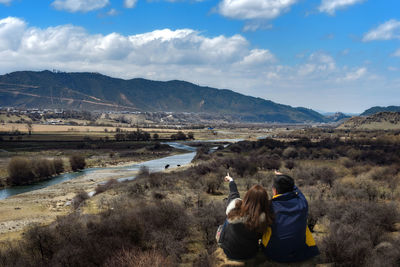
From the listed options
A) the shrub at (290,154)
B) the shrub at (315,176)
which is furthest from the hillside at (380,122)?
the shrub at (315,176)

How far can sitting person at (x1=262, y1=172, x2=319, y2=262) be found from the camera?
5.30m

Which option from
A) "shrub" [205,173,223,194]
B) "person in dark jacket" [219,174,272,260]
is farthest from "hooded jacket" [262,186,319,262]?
"shrub" [205,173,223,194]

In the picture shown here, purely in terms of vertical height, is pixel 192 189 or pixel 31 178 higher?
pixel 192 189

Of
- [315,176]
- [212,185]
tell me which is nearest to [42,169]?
[212,185]

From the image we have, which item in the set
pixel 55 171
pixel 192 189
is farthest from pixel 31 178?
pixel 192 189

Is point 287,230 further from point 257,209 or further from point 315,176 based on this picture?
point 315,176

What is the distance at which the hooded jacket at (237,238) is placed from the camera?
5402mm

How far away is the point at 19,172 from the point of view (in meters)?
49.4

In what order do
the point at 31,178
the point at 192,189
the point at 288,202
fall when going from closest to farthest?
the point at 288,202 < the point at 192,189 < the point at 31,178

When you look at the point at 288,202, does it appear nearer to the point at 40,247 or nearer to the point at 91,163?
the point at 40,247

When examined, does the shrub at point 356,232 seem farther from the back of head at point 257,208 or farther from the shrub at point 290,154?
the shrub at point 290,154

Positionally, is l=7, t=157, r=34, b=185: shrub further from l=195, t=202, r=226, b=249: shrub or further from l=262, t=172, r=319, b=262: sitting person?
l=262, t=172, r=319, b=262: sitting person

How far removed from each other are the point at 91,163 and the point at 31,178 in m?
20.0

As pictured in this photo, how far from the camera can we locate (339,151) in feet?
223
